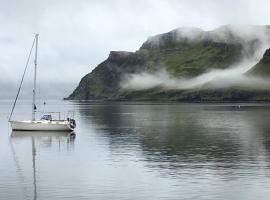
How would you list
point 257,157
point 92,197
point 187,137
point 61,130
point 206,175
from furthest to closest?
point 61,130
point 187,137
point 257,157
point 206,175
point 92,197

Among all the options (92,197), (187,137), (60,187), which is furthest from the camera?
(187,137)

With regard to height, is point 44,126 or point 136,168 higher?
point 44,126

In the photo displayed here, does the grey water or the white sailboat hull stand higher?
the white sailboat hull

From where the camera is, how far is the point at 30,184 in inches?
1887

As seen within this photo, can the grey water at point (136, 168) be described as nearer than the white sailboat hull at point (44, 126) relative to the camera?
Yes

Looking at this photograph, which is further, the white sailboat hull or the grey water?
the white sailboat hull

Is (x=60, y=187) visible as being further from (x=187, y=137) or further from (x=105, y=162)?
(x=187, y=137)

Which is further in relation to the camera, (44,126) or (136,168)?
(44,126)

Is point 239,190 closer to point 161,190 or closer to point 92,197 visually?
point 161,190

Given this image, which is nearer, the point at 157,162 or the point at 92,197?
the point at 92,197

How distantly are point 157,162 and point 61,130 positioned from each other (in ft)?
167

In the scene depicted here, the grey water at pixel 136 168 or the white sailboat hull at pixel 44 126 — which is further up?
the white sailboat hull at pixel 44 126

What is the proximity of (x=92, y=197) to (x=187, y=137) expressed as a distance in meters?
56.0

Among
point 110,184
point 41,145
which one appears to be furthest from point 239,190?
point 41,145
